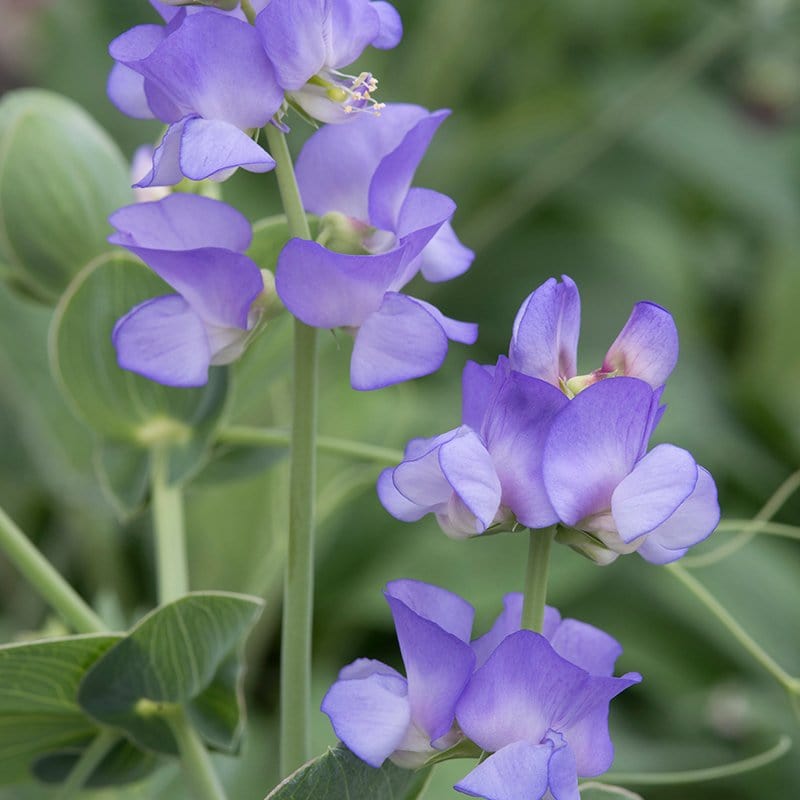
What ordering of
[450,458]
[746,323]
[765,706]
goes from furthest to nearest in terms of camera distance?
[746,323]
[765,706]
[450,458]

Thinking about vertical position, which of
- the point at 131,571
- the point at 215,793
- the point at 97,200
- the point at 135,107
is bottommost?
the point at 131,571

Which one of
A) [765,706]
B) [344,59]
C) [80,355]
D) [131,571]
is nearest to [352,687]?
[344,59]

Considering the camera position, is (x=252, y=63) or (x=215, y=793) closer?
(x=252, y=63)

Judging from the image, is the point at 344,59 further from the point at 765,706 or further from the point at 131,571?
the point at 131,571

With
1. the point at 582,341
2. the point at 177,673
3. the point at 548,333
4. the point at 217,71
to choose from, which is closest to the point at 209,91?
the point at 217,71

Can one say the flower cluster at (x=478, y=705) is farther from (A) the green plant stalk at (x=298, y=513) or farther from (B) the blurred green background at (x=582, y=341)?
(B) the blurred green background at (x=582, y=341)

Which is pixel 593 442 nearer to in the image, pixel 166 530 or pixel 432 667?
pixel 432 667

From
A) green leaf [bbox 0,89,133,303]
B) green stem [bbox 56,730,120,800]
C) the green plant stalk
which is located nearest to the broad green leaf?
green stem [bbox 56,730,120,800]
